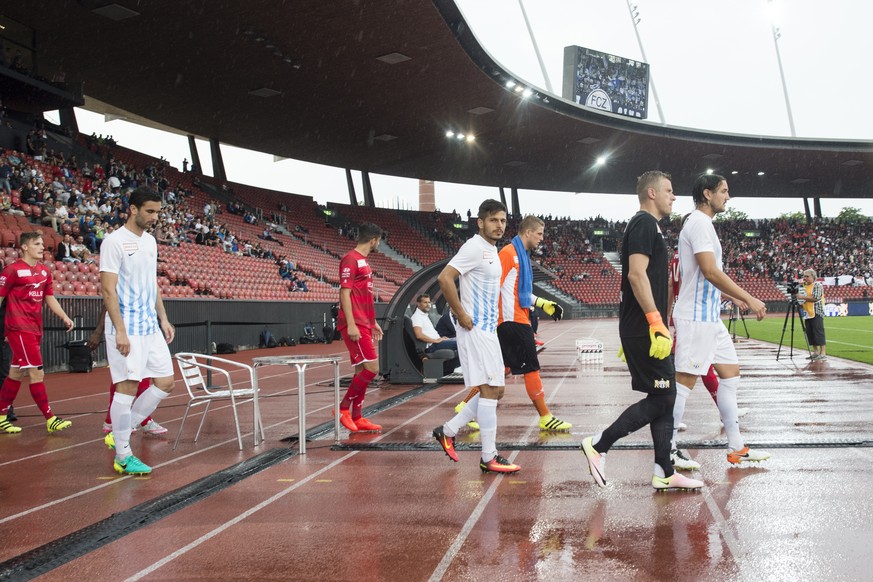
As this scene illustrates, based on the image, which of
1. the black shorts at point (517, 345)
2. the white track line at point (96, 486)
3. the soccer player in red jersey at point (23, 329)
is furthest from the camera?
the soccer player in red jersey at point (23, 329)

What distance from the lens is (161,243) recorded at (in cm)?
2269

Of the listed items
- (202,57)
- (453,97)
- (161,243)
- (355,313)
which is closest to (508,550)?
(355,313)

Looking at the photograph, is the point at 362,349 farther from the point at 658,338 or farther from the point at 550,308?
the point at 658,338

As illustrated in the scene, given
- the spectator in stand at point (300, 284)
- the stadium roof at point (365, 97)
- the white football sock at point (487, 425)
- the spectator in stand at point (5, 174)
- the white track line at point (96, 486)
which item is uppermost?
the stadium roof at point (365, 97)

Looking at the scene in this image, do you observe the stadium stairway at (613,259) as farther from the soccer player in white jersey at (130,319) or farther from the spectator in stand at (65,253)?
the soccer player in white jersey at (130,319)

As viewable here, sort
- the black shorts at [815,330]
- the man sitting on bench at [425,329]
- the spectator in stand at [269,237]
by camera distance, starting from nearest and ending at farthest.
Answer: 1. the man sitting on bench at [425,329]
2. the black shorts at [815,330]
3. the spectator in stand at [269,237]

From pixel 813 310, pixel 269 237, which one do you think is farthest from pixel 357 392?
pixel 269 237

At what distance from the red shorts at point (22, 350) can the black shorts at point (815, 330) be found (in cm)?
1308

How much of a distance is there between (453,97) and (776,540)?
27.4 metres

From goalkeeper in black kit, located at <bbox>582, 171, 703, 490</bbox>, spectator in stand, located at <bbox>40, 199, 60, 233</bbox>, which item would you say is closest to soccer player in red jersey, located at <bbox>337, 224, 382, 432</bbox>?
A: goalkeeper in black kit, located at <bbox>582, 171, 703, 490</bbox>

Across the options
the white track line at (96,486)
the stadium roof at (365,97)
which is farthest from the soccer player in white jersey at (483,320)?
the stadium roof at (365,97)

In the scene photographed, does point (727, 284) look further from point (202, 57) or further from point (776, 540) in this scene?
point (202, 57)

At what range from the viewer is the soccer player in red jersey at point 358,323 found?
23.4 ft

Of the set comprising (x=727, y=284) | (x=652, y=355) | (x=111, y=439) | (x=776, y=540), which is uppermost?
(x=727, y=284)
